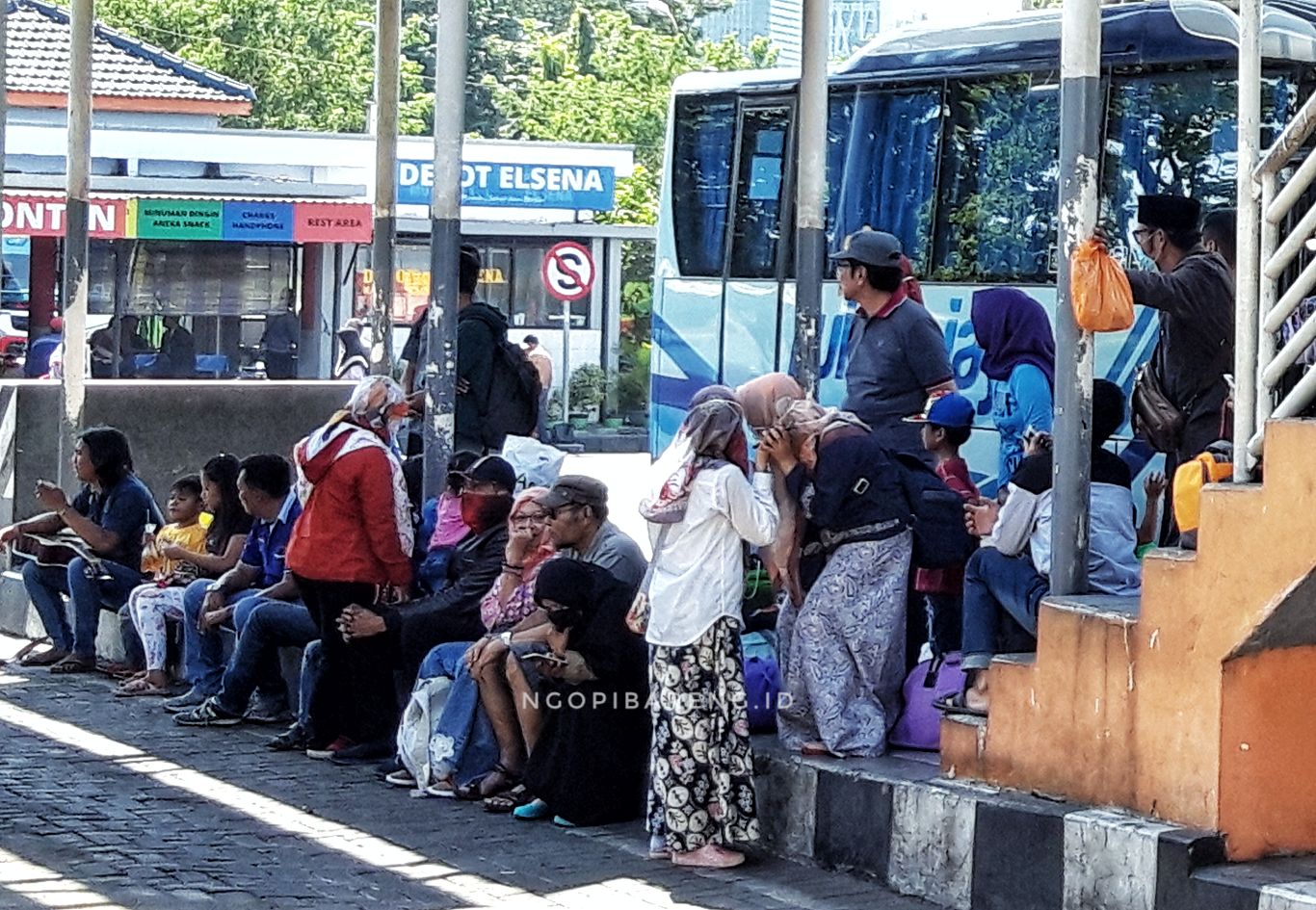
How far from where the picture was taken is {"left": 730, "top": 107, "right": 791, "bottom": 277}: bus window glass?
1569cm

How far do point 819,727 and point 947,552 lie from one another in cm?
74

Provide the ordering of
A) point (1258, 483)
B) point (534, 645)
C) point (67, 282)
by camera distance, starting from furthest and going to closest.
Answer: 1. point (67, 282)
2. point (534, 645)
3. point (1258, 483)

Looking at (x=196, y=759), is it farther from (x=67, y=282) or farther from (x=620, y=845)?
(x=67, y=282)

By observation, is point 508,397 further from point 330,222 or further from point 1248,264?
point 330,222

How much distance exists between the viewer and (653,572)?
7715 millimetres

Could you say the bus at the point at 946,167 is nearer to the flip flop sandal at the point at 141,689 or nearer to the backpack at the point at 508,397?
the backpack at the point at 508,397

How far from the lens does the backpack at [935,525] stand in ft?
25.5

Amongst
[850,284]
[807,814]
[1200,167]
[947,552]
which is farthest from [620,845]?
[1200,167]

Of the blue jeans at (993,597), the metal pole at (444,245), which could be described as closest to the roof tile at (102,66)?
the metal pole at (444,245)

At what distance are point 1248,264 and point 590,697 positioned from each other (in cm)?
293

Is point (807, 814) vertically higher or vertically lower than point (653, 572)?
lower

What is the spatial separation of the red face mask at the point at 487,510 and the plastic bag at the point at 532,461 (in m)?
0.84

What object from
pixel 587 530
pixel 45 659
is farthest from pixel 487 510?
pixel 45 659

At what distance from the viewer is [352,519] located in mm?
9547
